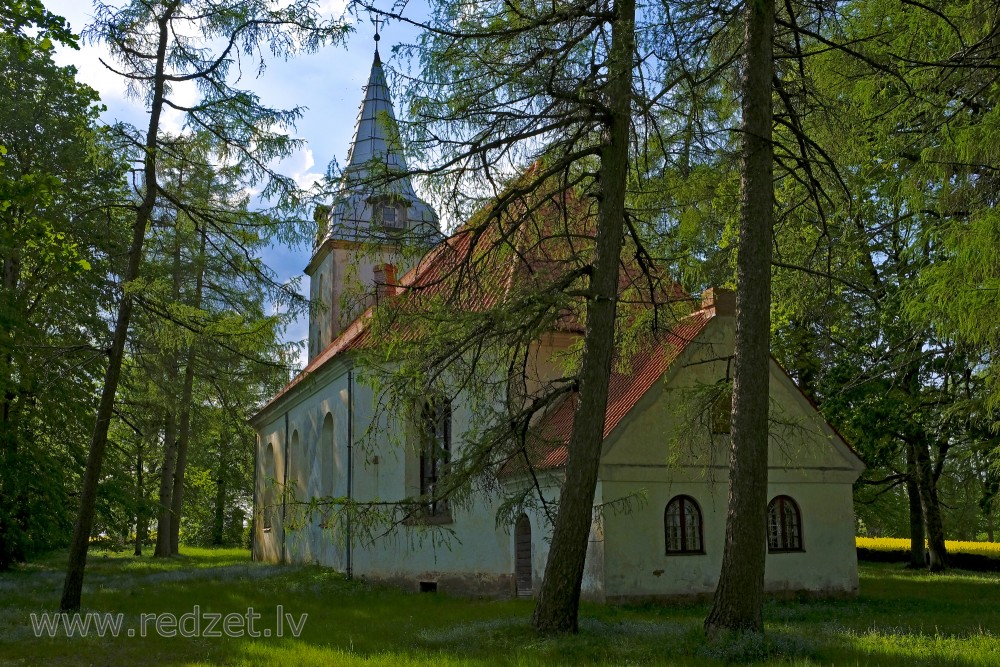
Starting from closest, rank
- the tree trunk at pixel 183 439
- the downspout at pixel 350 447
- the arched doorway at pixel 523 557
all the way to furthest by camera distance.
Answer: the arched doorway at pixel 523 557, the downspout at pixel 350 447, the tree trunk at pixel 183 439

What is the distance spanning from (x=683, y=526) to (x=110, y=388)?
10.0 metres

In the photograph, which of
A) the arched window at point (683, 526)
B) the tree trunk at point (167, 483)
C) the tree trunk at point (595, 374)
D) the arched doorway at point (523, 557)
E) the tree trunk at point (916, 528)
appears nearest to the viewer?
the tree trunk at point (595, 374)

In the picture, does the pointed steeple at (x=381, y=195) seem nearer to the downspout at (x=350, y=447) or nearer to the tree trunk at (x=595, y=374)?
the tree trunk at (x=595, y=374)

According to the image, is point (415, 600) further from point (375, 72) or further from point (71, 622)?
point (375, 72)

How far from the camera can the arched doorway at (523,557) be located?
17.0 m

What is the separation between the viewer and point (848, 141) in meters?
11.7

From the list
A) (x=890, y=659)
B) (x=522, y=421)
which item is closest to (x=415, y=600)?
(x=522, y=421)

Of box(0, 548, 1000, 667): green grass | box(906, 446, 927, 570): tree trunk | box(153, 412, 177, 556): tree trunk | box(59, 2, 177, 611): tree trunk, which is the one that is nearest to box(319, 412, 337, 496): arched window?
box(0, 548, 1000, 667): green grass

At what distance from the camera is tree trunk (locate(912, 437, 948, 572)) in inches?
942

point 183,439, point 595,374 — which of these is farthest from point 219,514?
point 595,374

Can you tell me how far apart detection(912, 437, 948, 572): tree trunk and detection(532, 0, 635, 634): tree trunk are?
1597cm

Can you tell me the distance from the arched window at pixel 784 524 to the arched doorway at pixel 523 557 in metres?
4.63

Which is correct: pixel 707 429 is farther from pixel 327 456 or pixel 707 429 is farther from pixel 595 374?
pixel 327 456

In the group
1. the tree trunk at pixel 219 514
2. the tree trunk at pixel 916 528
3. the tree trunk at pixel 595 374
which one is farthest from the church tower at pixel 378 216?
the tree trunk at pixel 219 514
